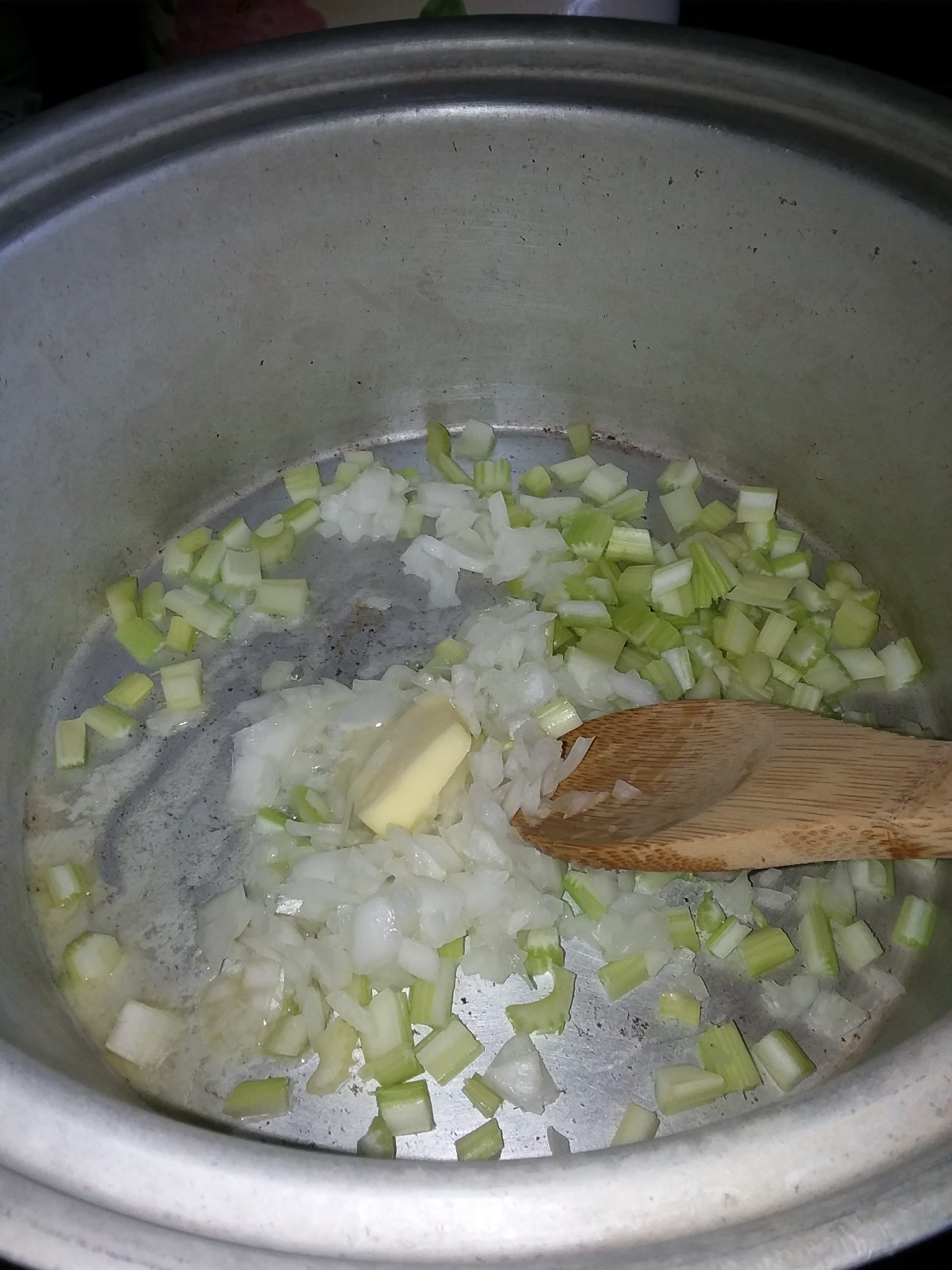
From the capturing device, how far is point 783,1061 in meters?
0.97

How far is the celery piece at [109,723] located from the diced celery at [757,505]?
82 centimetres

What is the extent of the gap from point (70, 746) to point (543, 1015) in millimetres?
624

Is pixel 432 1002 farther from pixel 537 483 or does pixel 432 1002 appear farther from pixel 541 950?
pixel 537 483

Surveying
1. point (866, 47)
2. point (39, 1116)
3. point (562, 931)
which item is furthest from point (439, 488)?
point (866, 47)

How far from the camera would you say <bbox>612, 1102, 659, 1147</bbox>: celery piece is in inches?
36.9

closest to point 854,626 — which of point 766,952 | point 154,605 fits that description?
point 766,952

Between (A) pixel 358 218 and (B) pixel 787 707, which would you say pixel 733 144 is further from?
(B) pixel 787 707

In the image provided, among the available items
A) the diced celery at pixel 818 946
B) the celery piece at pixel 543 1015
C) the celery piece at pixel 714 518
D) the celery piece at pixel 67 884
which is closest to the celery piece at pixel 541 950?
the celery piece at pixel 543 1015

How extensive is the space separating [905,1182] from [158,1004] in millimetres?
721

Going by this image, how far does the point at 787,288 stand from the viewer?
118 centimetres

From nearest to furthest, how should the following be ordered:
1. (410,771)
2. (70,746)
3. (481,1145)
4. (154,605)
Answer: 1. (481,1145)
2. (410,771)
3. (70,746)
4. (154,605)

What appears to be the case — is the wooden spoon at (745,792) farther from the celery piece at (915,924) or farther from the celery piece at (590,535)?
the celery piece at (590,535)

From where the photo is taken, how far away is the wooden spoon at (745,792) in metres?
0.88

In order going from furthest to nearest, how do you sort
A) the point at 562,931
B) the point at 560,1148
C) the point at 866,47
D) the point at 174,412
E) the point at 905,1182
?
1. the point at 866,47
2. the point at 174,412
3. the point at 562,931
4. the point at 560,1148
5. the point at 905,1182
